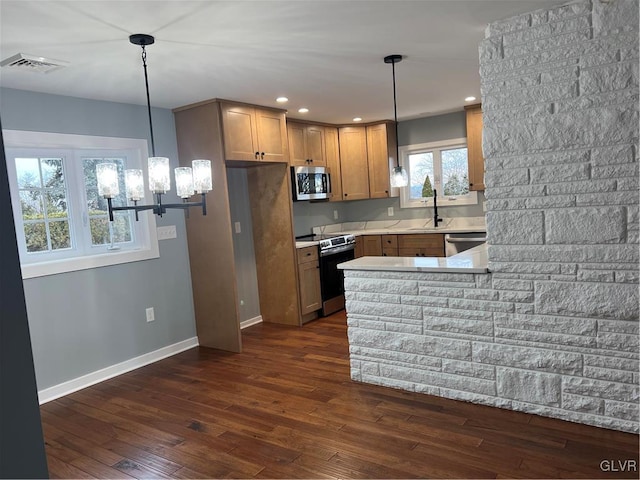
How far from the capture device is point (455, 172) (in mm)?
5719

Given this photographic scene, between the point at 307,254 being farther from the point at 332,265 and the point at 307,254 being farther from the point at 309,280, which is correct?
the point at 332,265

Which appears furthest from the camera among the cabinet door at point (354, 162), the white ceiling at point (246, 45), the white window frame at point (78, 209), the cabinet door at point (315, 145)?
the cabinet door at point (354, 162)

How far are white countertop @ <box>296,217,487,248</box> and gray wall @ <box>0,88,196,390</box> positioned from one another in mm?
1396

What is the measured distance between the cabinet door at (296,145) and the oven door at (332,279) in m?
1.10

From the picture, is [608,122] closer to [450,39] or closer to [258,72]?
[450,39]

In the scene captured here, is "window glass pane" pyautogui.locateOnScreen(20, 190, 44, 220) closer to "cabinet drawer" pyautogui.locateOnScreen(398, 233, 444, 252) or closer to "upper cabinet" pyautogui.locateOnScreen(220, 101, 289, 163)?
"upper cabinet" pyautogui.locateOnScreen(220, 101, 289, 163)

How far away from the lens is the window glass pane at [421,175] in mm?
5883

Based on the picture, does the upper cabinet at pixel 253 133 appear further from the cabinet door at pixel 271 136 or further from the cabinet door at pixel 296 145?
the cabinet door at pixel 296 145

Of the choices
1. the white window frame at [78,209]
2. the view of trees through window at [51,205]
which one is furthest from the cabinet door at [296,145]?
the view of trees through window at [51,205]

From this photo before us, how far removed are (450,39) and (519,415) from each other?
2.30m

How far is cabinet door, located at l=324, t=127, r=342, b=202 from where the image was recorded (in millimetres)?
5746

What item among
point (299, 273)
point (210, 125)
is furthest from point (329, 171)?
point (210, 125)

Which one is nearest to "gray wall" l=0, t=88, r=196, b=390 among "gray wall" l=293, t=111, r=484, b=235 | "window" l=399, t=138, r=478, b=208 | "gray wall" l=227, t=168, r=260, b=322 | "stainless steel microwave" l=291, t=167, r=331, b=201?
"gray wall" l=227, t=168, r=260, b=322

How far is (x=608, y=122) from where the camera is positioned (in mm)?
2314
